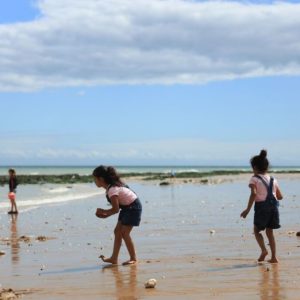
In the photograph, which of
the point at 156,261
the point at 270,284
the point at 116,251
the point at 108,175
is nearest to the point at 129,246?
the point at 116,251

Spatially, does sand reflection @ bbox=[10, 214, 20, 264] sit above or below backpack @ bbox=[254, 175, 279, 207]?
below

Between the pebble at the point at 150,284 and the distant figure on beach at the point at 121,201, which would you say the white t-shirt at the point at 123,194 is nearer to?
the distant figure on beach at the point at 121,201

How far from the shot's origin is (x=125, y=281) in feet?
26.2

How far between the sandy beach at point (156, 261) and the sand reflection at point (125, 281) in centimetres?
1

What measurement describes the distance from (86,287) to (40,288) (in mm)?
559

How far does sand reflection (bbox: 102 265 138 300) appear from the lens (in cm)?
705

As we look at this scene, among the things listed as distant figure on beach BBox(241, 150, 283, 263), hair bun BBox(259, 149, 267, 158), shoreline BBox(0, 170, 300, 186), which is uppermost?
hair bun BBox(259, 149, 267, 158)

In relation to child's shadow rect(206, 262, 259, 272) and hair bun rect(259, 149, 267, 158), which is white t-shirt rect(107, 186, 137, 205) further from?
hair bun rect(259, 149, 267, 158)

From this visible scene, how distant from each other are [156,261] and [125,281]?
1714 mm

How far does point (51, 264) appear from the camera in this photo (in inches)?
380


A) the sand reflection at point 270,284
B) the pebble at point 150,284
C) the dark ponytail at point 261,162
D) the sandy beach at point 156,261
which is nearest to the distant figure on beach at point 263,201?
the dark ponytail at point 261,162

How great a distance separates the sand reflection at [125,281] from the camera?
7055 millimetres

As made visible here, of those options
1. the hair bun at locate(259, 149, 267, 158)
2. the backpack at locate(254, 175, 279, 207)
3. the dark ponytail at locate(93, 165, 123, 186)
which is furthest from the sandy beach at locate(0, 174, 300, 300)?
the hair bun at locate(259, 149, 267, 158)

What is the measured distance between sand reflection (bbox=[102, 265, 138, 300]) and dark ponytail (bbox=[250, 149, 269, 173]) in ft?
7.76
